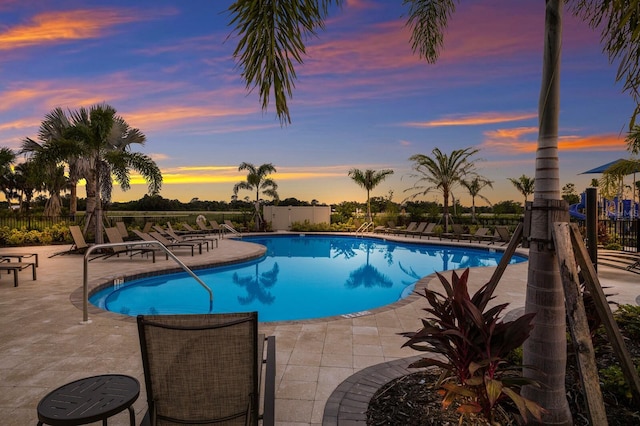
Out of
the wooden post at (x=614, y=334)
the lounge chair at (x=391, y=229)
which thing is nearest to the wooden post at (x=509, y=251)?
the wooden post at (x=614, y=334)

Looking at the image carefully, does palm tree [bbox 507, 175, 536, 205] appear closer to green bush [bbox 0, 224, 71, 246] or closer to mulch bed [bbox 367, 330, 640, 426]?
mulch bed [bbox 367, 330, 640, 426]

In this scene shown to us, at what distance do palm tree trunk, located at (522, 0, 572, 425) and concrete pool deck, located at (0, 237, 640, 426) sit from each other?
1552mm

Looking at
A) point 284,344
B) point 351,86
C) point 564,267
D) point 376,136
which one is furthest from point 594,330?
point 376,136

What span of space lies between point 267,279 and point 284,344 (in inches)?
263

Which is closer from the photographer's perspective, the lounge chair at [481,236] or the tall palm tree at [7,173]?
the lounge chair at [481,236]

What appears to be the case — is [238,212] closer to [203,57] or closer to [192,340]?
[203,57]

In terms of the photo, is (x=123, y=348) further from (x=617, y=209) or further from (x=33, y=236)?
(x=617, y=209)

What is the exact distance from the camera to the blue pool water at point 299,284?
7.93 m

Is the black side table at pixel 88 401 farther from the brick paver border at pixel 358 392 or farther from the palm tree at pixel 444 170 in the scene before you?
the palm tree at pixel 444 170

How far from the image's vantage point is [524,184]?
102ft

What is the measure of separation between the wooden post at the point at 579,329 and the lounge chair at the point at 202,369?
1.81 meters

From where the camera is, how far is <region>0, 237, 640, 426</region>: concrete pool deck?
3.09m

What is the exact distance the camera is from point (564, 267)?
2227mm

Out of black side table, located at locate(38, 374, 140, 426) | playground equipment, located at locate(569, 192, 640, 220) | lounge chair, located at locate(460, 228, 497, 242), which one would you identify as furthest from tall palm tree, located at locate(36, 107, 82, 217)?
playground equipment, located at locate(569, 192, 640, 220)
